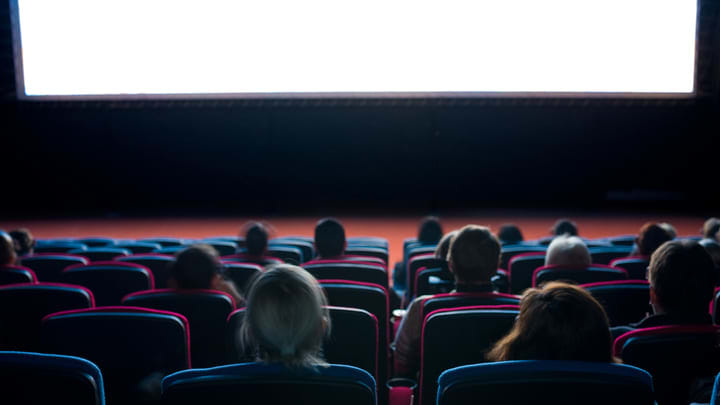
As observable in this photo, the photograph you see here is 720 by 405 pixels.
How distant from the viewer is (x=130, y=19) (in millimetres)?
9195

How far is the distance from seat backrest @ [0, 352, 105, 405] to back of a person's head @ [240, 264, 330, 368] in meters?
0.39

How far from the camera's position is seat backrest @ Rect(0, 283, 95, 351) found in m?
2.51

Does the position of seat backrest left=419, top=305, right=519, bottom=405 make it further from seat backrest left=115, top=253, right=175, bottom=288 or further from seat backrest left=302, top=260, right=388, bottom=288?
seat backrest left=115, top=253, right=175, bottom=288

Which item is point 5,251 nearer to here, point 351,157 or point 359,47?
point 359,47

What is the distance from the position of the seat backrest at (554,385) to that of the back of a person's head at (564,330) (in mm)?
143

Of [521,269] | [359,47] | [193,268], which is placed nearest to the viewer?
[193,268]

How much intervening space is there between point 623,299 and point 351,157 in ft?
27.8

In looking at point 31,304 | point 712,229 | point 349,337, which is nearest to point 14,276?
point 31,304

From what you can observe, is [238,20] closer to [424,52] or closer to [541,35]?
[424,52]

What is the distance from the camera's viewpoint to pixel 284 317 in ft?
4.95

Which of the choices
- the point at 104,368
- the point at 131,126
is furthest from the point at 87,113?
the point at 104,368

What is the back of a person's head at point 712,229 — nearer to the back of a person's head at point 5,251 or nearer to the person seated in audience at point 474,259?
the person seated in audience at point 474,259

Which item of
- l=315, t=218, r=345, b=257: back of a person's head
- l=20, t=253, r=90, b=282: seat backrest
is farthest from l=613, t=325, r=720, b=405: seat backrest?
l=20, t=253, r=90, b=282: seat backrest

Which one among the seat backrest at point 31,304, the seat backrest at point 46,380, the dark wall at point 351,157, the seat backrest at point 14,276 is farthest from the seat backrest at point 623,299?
the dark wall at point 351,157
